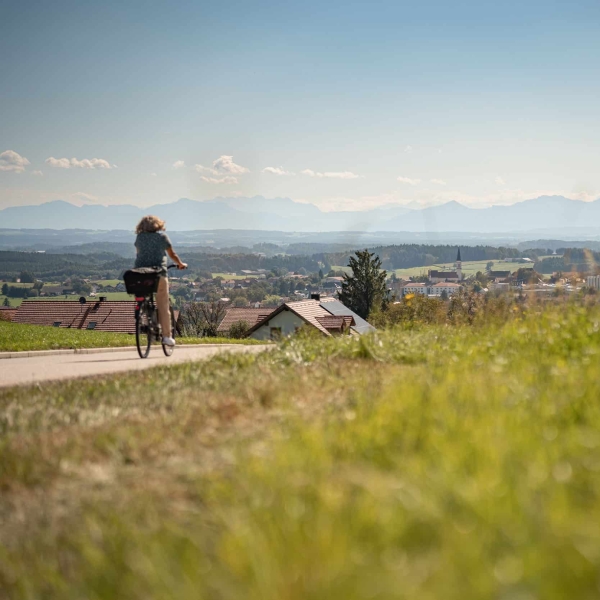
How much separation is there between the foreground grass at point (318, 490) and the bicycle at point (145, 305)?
17.7 feet

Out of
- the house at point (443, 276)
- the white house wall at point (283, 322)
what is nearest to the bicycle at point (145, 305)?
the white house wall at point (283, 322)

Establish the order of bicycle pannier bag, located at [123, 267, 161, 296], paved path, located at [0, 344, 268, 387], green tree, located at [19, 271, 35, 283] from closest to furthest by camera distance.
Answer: paved path, located at [0, 344, 268, 387]
bicycle pannier bag, located at [123, 267, 161, 296]
green tree, located at [19, 271, 35, 283]

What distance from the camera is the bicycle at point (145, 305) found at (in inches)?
468

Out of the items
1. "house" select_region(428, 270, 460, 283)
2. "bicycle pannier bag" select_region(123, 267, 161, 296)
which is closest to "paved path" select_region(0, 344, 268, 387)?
"bicycle pannier bag" select_region(123, 267, 161, 296)

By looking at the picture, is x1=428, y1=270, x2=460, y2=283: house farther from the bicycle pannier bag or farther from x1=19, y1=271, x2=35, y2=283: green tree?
the bicycle pannier bag

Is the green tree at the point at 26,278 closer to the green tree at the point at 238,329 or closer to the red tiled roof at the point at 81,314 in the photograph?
the red tiled roof at the point at 81,314

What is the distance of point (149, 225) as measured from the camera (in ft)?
39.7

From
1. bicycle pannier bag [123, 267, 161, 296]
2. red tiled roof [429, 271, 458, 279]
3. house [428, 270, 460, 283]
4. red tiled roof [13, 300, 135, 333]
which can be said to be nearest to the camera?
bicycle pannier bag [123, 267, 161, 296]

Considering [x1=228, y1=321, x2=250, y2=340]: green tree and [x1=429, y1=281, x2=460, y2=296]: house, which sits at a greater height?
[x1=228, y1=321, x2=250, y2=340]: green tree

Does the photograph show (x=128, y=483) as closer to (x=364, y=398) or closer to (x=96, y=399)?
(x=364, y=398)

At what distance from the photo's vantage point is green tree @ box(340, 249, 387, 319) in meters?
84.8

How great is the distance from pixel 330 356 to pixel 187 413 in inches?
130

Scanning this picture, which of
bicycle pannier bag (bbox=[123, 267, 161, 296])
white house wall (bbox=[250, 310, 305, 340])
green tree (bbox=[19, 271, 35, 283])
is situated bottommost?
green tree (bbox=[19, 271, 35, 283])

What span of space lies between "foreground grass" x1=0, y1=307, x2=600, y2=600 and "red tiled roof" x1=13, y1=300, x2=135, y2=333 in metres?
49.4
